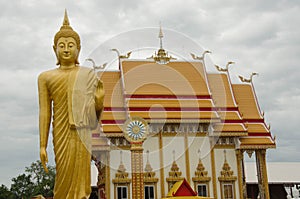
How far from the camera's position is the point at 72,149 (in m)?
7.16

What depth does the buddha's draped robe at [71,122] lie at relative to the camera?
711 cm

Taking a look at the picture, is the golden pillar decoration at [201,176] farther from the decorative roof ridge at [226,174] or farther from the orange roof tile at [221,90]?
the orange roof tile at [221,90]

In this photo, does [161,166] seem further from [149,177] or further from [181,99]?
[181,99]

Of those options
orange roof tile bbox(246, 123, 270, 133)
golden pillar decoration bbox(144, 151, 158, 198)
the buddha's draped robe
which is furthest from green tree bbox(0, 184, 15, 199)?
the buddha's draped robe

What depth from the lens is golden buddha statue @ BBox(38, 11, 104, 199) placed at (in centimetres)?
712

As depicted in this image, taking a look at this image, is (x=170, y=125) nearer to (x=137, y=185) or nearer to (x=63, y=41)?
(x=137, y=185)

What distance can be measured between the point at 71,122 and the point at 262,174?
15.3 meters

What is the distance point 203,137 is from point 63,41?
13397 mm

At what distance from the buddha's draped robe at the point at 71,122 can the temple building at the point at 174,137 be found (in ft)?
36.1

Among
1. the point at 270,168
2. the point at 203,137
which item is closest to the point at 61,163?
the point at 203,137

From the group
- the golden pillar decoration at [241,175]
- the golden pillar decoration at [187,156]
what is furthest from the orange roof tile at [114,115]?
the golden pillar decoration at [241,175]

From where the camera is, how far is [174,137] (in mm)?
19938

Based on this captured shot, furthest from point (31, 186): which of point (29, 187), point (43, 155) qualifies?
point (43, 155)

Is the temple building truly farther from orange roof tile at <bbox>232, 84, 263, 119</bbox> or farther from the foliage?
the foliage
